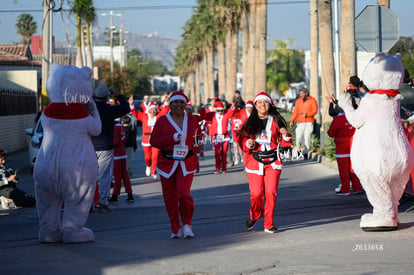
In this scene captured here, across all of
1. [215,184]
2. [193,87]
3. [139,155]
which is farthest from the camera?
[193,87]

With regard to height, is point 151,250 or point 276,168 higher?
point 276,168

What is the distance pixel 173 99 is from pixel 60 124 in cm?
147

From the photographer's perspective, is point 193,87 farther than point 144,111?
Yes

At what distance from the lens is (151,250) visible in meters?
9.21

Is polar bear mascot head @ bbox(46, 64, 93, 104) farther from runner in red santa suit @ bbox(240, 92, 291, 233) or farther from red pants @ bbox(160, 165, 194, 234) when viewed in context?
runner in red santa suit @ bbox(240, 92, 291, 233)

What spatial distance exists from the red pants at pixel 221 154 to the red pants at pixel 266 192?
10.3m

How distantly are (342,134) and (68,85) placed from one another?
6.51 m

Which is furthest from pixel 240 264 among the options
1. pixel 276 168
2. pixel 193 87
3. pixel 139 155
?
pixel 193 87

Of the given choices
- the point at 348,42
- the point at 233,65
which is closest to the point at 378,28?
the point at 348,42

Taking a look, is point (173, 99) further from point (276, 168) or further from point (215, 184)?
point (215, 184)

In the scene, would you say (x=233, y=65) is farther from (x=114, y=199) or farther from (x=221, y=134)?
(x=114, y=199)

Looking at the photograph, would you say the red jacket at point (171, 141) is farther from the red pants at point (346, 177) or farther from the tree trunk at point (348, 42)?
the tree trunk at point (348, 42)

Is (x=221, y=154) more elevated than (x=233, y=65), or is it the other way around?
(x=233, y=65)

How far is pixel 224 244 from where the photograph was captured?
9453 millimetres
